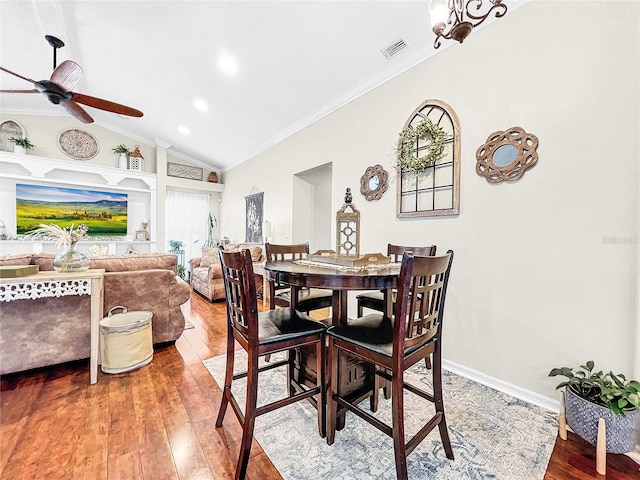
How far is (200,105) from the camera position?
4.19 metres

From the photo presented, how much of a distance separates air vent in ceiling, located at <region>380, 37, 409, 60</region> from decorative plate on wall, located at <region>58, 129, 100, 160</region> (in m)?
6.34

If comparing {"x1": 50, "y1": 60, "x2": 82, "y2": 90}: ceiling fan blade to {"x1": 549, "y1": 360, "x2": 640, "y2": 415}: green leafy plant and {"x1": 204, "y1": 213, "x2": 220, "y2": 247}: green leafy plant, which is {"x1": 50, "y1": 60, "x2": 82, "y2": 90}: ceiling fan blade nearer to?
{"x1": 549, "y1": 360, "x2": 640, "y2": 415}: green leafy plant

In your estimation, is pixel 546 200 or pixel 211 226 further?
pixel 211 226

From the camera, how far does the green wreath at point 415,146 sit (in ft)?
7.50

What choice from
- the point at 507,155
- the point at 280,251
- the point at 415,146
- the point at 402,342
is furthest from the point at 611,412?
the point at 280,251

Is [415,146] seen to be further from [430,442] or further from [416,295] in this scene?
[430,442]

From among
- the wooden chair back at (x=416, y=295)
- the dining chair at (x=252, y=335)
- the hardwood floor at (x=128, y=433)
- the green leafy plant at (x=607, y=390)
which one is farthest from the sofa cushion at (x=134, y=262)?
the green leafy plant at (x=607, y=390)

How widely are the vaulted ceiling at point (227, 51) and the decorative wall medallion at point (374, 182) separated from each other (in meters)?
0.93

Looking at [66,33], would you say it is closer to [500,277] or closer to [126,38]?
[126,38]

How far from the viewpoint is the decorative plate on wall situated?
5402mm

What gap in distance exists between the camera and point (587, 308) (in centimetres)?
158

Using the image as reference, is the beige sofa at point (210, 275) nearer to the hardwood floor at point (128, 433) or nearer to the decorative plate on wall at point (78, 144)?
the hardwood floor at point (128, 433)

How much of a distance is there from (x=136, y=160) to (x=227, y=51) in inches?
176


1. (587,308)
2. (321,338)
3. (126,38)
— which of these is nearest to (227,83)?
(126,38)
